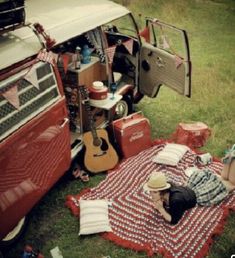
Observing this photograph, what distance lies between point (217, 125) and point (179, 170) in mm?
1674

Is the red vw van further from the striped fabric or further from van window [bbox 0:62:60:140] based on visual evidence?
the striped fabric

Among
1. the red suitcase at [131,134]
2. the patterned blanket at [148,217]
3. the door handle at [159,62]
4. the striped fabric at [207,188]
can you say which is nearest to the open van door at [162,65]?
the door handle at [159,62]

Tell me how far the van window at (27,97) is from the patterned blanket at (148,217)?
1.55 meters

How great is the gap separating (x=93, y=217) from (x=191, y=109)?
3550mm

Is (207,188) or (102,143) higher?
(102,143)

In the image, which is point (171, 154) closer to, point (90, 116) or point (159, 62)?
point (90, 116)

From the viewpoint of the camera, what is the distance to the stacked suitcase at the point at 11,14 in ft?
13.3

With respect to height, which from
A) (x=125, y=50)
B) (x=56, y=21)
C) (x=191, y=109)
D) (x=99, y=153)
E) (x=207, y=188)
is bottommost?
(x=191, y=109)

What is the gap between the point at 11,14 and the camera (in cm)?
419

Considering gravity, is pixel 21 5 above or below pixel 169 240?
above

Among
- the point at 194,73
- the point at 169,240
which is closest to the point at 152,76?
the point at 194,73

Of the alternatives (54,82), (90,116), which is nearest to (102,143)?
(90,116)

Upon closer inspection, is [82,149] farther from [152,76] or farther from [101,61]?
[152,76]

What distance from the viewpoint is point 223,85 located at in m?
8.62
